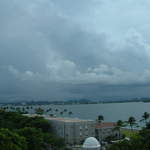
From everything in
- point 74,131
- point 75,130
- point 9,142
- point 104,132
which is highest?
point 9,142

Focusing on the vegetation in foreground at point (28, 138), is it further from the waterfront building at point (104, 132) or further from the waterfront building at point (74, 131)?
the waterfront building at point (104, 132)

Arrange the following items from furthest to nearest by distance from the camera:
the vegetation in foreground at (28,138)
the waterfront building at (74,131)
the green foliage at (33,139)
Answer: the waterfront building at (74,131) < the green foliage at (33,139) < the vegetation in foreground at (28,138)

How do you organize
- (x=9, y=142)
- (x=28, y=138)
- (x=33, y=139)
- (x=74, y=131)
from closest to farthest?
(x=9, y=142), (x=33, y=139), (x=28, y=138), (x=74, y=131)

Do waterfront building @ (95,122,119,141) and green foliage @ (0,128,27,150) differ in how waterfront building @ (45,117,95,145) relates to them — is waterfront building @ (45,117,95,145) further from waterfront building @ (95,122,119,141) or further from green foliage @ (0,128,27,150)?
green foliage @ (0,128,27,150)

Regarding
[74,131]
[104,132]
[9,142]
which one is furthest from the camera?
[104,132]

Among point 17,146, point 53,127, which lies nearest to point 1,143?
point 17,146

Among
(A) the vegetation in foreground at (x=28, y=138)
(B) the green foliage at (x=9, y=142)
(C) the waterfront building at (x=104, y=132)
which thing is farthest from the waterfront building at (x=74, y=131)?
(B) the green foliage at (x=9, y=142)

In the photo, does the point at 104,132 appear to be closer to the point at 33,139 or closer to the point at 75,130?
the point at 75,130

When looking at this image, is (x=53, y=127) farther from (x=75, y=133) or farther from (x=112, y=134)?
(x=112, y=134)

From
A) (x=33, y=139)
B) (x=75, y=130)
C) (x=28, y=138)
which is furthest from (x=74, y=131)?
(x=33, y=139)

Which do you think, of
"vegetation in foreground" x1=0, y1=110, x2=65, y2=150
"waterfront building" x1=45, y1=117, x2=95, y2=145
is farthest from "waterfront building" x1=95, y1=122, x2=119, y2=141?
"vegetation in foreground" x1=0, y1=110, x2=65, y2=150

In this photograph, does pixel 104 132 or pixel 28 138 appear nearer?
pixel 28 138

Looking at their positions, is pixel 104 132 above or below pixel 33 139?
below

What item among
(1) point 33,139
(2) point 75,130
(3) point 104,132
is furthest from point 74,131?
(1) point 33,139
